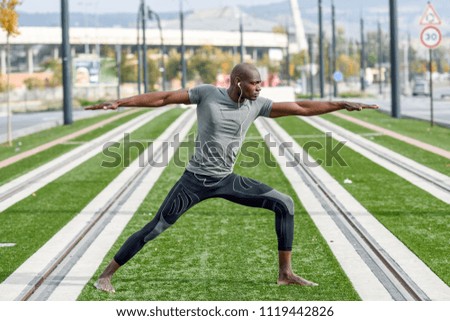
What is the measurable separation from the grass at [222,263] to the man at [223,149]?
0.28m

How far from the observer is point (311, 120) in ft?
136

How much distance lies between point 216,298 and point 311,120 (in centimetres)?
3313

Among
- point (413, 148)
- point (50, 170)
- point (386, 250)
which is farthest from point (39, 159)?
point (386, 250)

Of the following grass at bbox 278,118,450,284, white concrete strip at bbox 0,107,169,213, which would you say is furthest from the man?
white concrete strip at bbox 0,107,169,213

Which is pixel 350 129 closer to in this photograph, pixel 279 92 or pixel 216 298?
pixel 216 298

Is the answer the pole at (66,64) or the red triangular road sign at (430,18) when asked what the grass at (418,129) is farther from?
the pole at (66,64)

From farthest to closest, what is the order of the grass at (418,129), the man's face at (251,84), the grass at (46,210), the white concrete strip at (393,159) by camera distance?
the grass at (418,129) < the white concrete strip at (393,159) < the grass at (46,210) < the man's face at (251,84)

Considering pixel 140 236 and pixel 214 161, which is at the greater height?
pixel 214 161

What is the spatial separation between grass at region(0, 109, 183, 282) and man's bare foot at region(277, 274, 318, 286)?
97.0 inches

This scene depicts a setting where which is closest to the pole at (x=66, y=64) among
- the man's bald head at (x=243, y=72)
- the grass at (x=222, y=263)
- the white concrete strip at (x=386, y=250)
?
the white concrete strip at (x=386, y=250)

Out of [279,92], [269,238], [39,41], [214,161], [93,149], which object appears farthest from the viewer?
[39,41]

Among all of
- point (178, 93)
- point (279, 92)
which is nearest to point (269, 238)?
point (178, 93)

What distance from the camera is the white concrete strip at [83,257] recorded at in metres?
9.18

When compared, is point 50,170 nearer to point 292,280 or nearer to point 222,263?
point 222,263
